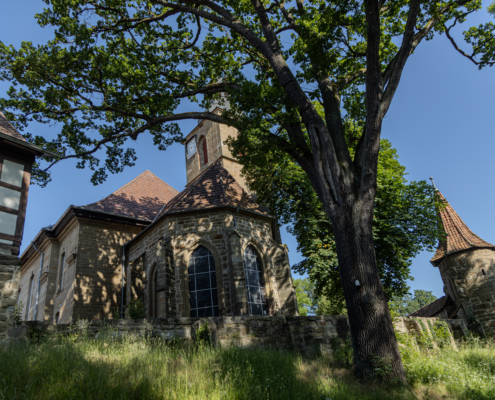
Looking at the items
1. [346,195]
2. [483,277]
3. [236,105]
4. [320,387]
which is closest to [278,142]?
[236,105]

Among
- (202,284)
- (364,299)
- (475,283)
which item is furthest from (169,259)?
(475,283)

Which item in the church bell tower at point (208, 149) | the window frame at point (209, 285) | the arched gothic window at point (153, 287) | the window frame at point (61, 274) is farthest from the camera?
the church bell tower at point (208, 149)

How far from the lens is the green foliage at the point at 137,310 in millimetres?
11930

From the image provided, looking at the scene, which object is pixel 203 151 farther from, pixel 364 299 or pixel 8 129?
pixel 364 299

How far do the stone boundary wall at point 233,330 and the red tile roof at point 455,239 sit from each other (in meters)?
13.4

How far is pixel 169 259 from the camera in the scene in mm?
12516

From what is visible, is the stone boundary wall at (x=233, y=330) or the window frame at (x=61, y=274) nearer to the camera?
the stone boundary wall at (x=233, y=330)

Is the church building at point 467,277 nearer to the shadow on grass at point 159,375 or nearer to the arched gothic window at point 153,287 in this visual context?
the arched gothic window at point 153,287

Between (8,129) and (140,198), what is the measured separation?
9.61 m

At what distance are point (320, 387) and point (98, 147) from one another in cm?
919

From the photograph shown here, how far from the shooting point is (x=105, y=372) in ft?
15.6

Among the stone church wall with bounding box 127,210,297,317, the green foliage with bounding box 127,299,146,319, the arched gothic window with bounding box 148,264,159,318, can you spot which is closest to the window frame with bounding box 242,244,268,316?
the stone church wall with bounding box 127,210,297,317

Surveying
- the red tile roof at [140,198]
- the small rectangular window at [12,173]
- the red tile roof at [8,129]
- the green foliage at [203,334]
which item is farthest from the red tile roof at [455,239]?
the red tile roof at [8,129]

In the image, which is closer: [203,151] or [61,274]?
[61,274]
